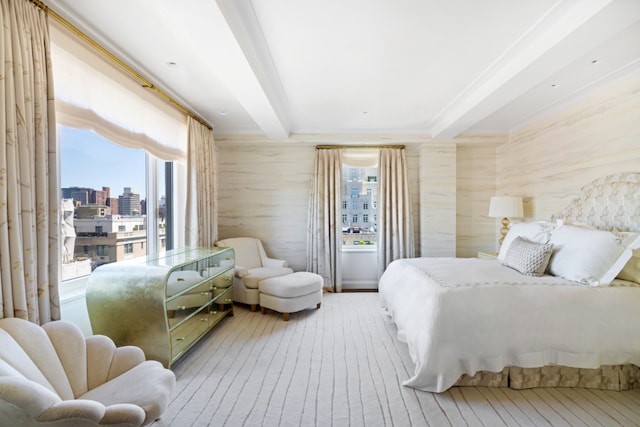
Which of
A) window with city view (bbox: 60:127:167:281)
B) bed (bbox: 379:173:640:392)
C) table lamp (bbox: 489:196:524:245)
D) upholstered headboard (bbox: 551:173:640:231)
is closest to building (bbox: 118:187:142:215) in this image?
window with city view (bbox: 60:127:167:281)

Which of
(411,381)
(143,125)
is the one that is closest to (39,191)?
(143,125)

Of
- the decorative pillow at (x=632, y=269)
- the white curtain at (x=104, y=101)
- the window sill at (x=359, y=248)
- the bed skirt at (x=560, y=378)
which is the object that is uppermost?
the white curtain at (x=104, y=101)

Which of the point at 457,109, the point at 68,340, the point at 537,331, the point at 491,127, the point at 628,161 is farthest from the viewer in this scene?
the point at 491,127

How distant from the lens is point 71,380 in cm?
152

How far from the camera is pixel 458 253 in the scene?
16.2ft

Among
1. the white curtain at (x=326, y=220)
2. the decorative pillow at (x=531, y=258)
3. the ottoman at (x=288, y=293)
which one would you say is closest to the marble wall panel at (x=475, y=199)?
the white curtain at (x=326, y=220)

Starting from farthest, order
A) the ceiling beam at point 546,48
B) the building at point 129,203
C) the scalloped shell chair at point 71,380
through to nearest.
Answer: the building at point 129,203 < the ceiling beam at point 546,48 < the scalloped shell chair at point 71,380

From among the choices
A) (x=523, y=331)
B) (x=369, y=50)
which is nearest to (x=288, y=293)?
(x=523, y=331)

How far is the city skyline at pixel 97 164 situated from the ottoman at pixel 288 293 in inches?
67.0

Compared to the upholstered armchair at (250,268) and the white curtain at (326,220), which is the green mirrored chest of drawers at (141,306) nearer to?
the upholstered armchair at (250,268)

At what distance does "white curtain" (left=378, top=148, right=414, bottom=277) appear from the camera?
4.78 metres

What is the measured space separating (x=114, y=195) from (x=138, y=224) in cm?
44

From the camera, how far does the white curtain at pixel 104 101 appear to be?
2014 millimetres

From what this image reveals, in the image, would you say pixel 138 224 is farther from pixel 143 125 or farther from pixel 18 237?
pixel 18 237
